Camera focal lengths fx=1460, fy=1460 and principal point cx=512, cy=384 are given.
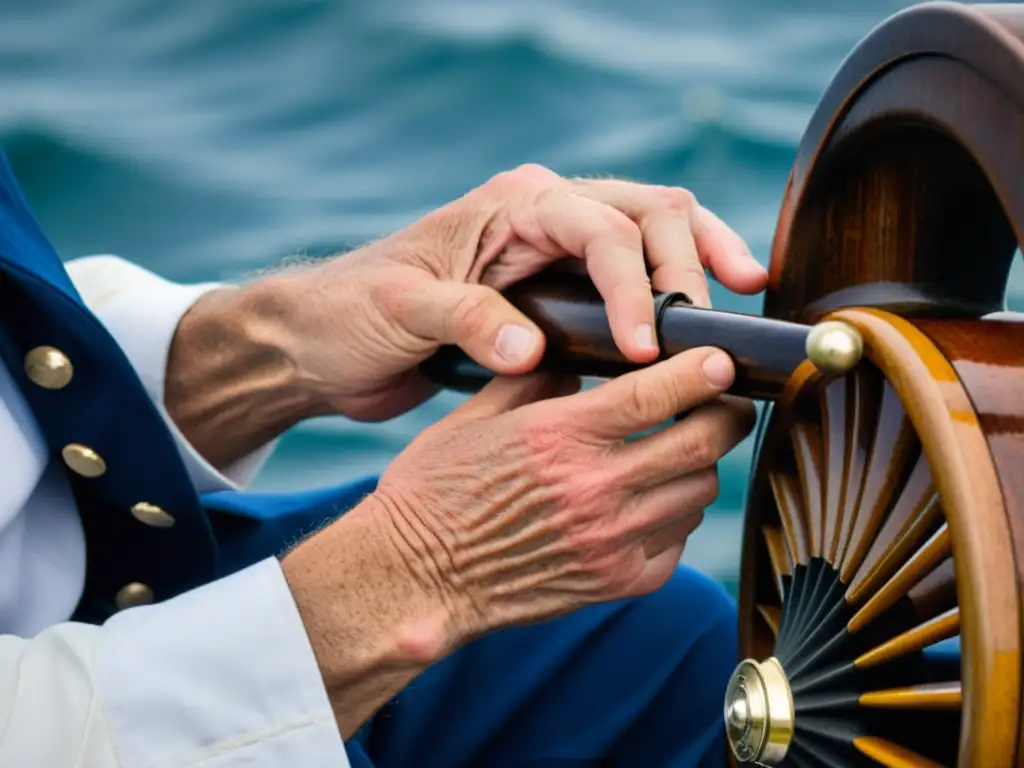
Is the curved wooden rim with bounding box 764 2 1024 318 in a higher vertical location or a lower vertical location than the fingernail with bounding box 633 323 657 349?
higher

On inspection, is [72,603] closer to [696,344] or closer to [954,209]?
[696,344]

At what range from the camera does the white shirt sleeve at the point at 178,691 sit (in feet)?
3.13

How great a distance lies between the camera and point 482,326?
3.59 feet

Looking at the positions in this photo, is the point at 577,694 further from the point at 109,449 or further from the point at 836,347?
the point at 836,347

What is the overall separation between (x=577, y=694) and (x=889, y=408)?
62 centimetres

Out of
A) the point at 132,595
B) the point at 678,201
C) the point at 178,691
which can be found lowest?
the point at 132,595

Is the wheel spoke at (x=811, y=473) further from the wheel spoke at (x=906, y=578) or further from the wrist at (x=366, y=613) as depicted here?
the wrist at (x=366, y=613)

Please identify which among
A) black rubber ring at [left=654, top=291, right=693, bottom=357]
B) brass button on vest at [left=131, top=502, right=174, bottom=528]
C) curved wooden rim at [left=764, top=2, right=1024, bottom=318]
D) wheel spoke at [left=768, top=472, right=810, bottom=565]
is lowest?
brass button on vest at [left=131, top=502, right=174, bottom=528]

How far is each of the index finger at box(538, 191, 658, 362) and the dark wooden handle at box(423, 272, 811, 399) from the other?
1 cm

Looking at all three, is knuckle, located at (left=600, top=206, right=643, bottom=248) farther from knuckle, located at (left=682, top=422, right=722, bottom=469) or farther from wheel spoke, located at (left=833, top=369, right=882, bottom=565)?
wheel spoke, located at (left=833, top=369, right=882, bottom=565)

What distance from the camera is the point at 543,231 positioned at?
115 cm

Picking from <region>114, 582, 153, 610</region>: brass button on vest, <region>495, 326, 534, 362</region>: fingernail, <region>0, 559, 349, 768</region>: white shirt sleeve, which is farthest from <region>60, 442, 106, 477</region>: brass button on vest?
<region>495, 326, 534, 362</region>: fingernail

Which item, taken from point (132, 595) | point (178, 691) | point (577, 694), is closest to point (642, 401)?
point (178, 691)

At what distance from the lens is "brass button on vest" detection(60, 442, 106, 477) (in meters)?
1.23
